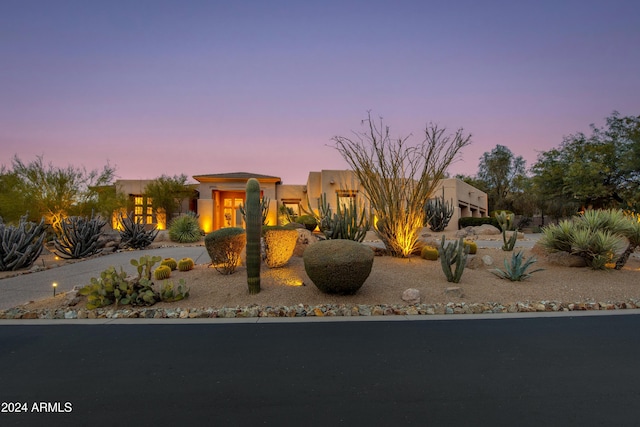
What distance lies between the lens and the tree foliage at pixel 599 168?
69.4 ft

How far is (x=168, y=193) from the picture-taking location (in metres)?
24.7

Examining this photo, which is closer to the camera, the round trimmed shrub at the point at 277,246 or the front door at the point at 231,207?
the round trimmed shrub at the point at 277,246

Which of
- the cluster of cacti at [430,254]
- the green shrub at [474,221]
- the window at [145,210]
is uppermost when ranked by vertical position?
the window at [145,210]

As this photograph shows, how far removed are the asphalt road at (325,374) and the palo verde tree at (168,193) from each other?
21.0 meters

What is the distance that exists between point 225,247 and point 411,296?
435cm

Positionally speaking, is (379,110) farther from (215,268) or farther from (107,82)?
(107,82)

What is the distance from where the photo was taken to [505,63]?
526 inches

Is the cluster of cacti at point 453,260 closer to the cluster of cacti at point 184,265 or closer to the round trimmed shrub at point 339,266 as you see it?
the round trimmed shrub at point 339,266

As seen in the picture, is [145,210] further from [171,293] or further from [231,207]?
[171,293]

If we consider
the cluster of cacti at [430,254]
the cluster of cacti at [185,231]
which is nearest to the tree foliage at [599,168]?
the cluster of cacti at [430,254]

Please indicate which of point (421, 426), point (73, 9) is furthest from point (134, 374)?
point (73, 9)

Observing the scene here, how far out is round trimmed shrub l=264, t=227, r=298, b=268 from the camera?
8.16 metres

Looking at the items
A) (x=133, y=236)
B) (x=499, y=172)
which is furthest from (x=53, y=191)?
(x=499, y=172)

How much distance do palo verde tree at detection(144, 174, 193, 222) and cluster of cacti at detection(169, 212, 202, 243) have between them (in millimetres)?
6546
